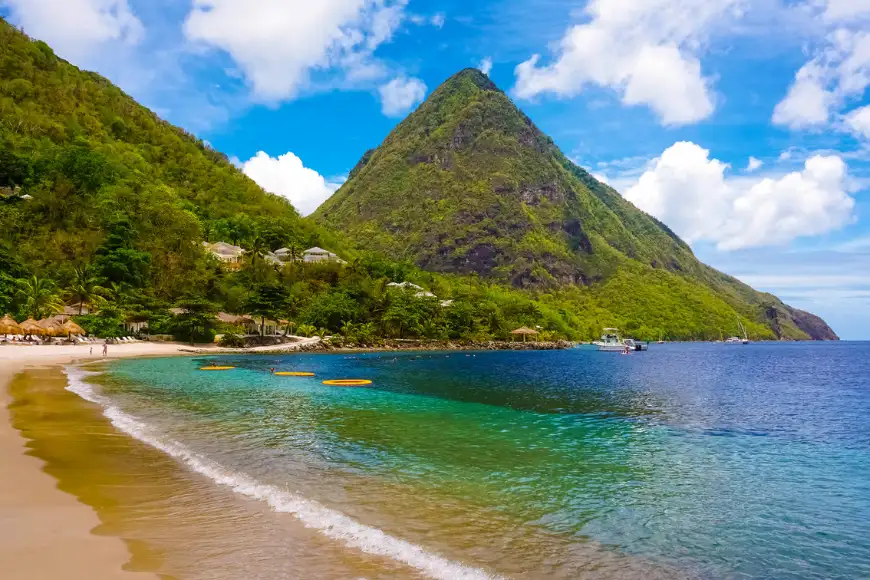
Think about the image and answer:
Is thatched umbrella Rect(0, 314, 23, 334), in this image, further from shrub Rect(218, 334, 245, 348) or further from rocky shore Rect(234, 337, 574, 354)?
shrub Rect(218, 334, 245, 348)

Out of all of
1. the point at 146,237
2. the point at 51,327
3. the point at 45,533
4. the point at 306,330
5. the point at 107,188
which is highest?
the point at 107,188

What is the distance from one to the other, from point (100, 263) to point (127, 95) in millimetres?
96038

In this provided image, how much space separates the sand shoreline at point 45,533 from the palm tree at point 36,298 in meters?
57.1

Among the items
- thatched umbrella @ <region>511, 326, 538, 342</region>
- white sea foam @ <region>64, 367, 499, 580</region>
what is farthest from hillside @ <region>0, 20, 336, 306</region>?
white sea foam @ <region>64, 367, 499, 580</region>

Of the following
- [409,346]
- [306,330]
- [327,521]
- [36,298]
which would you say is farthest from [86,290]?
[327,521]

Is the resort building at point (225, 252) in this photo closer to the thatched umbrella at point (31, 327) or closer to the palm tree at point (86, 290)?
the palm tree at point (86, 290)

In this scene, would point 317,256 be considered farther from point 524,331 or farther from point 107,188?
point 524,331

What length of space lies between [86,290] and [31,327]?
14.5m

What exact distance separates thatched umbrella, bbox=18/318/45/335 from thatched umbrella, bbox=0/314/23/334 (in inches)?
16.1

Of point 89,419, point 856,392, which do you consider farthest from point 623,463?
point 856,392

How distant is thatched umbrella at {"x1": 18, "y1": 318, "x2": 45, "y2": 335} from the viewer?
53562mm

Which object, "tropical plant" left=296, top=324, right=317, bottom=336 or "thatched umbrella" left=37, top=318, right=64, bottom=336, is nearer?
"thatched umbrella" left=37, top=318, right=64, bottom=336

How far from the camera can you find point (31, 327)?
53.9m

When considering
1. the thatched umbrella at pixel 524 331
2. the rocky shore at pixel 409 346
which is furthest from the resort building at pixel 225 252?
the thatched umbrella at pixel 524 331
